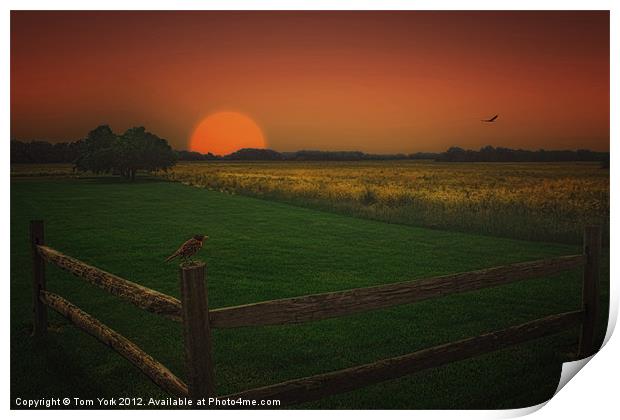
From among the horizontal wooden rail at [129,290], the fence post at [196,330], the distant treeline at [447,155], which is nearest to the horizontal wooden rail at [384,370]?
the fence post at [196,330]

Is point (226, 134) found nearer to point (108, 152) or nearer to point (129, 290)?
point (108, 152)

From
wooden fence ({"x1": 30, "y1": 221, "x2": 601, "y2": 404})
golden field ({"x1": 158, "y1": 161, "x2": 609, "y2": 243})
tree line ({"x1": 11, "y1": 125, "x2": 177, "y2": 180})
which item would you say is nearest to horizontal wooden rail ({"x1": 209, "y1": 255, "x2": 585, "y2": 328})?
wooden fence ({"x1": 30, "y1": 221, "x2": 601, "y2": 404})

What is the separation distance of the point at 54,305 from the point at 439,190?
13.2 meters

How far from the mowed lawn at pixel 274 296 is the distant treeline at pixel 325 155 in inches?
18.6

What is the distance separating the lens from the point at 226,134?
9102 millimetres

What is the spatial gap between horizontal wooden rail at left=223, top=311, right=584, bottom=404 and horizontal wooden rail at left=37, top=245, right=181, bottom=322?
63 cm

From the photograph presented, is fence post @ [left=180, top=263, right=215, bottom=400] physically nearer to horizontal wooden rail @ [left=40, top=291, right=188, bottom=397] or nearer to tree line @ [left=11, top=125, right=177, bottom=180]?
horizontal wooden rail @ [left=40, top=291, right=188, bottom=397]

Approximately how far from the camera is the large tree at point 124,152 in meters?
7.78
